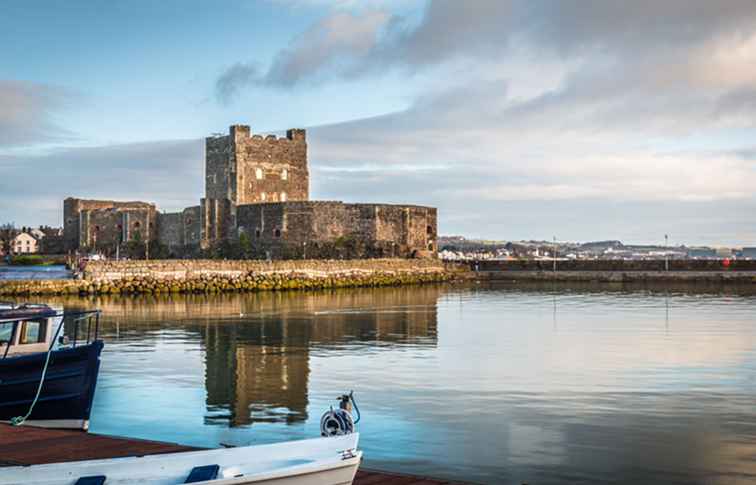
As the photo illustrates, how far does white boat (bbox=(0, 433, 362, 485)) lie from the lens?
588cm

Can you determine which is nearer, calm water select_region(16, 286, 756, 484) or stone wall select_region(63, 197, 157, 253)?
calm water select_region(16, 286, 756, 484)

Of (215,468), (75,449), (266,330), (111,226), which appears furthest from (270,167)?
(215,468)

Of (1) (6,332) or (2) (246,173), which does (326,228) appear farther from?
(1) (6,332)

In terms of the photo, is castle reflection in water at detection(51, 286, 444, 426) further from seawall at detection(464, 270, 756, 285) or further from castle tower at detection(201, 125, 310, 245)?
seawall at detection(464, 270, 756, 285)

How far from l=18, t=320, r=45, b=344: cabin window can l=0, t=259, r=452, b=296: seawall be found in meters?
23.4

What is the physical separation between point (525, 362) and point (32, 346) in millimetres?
8861

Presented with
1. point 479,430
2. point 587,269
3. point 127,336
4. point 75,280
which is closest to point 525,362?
point 479,430

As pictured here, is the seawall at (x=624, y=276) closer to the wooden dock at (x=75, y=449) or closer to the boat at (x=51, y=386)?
the boat at (x=51, y=386)

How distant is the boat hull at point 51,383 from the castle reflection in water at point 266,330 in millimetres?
1615

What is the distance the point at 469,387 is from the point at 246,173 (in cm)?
3868

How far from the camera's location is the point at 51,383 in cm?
1052

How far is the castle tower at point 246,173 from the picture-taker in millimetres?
50375

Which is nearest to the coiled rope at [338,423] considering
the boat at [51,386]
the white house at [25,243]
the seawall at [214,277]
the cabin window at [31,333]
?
the boat at [51,386]

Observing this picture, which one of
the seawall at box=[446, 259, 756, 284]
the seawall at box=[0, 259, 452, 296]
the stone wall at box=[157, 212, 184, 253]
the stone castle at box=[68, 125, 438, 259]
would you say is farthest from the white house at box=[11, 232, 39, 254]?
the seawall at box=[0, 259, 452, 296]
